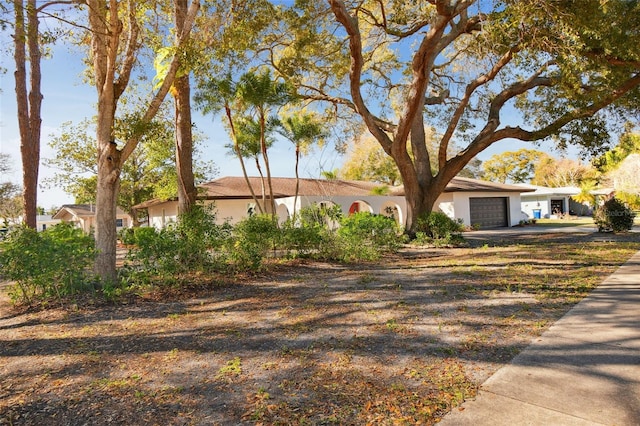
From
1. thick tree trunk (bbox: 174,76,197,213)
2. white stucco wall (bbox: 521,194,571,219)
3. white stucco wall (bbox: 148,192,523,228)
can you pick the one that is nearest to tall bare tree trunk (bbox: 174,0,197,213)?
thick tree trunk (bbox: 174,76,197,213)

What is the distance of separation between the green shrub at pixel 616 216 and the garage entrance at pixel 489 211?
8577 mm

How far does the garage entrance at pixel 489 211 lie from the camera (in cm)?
2572

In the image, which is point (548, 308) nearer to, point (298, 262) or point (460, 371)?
point (460, 371)

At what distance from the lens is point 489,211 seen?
2661 cm

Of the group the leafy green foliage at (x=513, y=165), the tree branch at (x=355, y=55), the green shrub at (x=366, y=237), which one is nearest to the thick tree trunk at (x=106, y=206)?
the green shrub at (x=366, y=237)

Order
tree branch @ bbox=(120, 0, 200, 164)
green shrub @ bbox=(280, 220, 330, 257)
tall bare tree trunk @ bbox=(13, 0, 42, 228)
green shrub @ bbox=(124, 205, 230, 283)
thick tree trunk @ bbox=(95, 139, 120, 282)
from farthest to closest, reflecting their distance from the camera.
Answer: tall bare tree trunk @ bbox=(13, 0, 42, 228)
green shrub @ bbox=(280, 220, 330, 257)
tree branch @ bbox=(120, 0, 200, 164)
thick tree trunk @ bbox=(95, 139, 120, 282)
green shrub @ bbox=(124, 205, 230, 283)

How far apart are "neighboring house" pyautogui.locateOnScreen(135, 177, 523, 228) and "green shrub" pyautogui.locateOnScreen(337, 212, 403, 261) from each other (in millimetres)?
7885

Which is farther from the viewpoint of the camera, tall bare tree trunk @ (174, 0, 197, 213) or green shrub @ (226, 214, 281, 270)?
tall bare tree trunk @ (174, 0, 197, 213)

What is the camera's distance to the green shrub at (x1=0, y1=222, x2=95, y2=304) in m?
6.14

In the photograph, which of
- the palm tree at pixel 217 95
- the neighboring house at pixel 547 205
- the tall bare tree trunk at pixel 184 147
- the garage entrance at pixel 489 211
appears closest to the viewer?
the tall bare tree trunk at pixel 184 147

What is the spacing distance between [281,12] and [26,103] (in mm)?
8660

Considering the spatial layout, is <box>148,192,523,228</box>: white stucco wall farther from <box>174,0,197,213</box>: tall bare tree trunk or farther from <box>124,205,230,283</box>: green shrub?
<box>124,205,230,283</box>: green shrub

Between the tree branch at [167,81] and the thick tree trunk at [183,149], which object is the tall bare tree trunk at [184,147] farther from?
the tree branch at [167,81]

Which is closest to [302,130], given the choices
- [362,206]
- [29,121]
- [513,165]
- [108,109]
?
[362,206]
